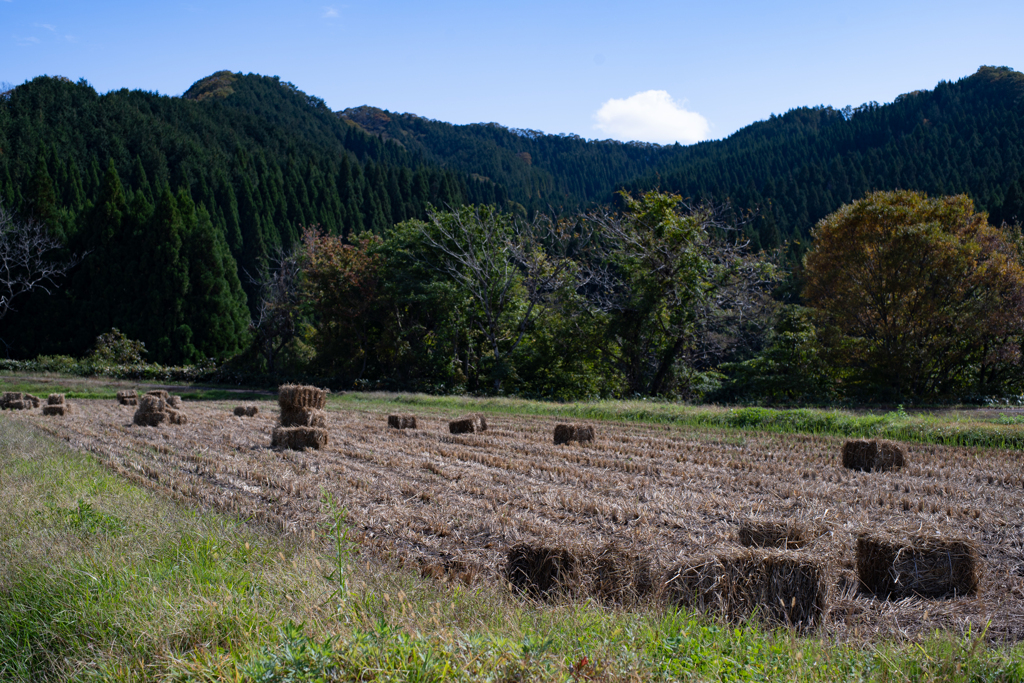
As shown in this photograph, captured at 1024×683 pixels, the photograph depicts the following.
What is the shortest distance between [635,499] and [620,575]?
3.21 m

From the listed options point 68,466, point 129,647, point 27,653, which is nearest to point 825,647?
point 129,647

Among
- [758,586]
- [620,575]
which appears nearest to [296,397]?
[620,575]

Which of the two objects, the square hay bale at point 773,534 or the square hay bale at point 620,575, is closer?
the square hay bale at point 620,575

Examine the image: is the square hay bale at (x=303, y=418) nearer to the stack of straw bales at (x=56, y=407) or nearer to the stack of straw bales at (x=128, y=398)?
the stack of straw bales at (x=56, y=407)

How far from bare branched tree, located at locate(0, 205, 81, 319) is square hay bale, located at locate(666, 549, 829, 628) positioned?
53321 millimetres

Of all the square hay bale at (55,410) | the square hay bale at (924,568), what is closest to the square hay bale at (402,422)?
the square hay bale at (55,410)

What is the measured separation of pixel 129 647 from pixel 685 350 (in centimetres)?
2577

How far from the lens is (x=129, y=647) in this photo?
3713 millimetres

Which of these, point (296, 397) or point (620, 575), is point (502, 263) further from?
point (620, 575)

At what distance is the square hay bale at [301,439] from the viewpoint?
12648 millimetres

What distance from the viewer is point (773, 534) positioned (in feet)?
18.9

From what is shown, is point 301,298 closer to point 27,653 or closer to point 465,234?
point 465,234

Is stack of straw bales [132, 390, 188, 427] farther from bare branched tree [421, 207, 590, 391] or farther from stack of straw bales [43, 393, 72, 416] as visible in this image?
bare branched tree [421, 207, 590, 391]

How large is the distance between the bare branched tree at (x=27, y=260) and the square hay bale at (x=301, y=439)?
4359 cm
